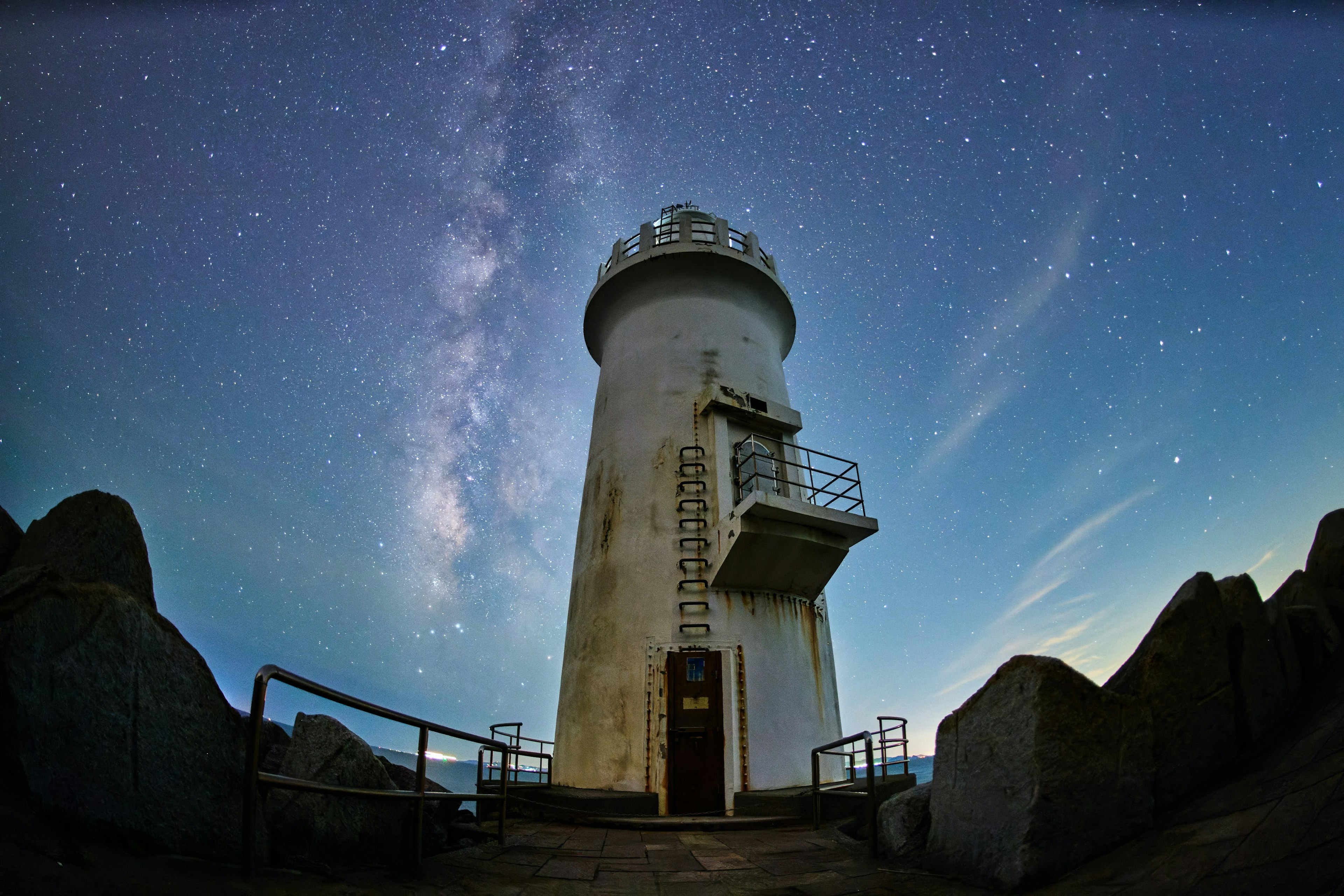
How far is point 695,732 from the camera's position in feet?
32.8

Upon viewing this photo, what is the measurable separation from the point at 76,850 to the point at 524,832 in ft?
18.7

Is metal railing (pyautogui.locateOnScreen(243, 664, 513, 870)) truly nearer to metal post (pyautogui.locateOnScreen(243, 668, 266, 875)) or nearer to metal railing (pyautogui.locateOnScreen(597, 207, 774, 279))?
metal post (pyautogui.locateOnScreen(243, 668, 266, 875))

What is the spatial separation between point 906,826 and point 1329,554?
4.12m

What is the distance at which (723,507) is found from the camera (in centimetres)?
1130

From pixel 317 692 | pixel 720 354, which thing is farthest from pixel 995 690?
pixel 720 354

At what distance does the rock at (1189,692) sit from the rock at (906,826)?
1.71 m

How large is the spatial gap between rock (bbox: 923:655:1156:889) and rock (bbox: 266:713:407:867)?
161 inches

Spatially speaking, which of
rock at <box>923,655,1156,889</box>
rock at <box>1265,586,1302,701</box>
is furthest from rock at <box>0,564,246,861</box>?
rock at <box>1265,586,1302,701</box>

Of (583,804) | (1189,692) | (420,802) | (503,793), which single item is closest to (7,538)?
(420,802)

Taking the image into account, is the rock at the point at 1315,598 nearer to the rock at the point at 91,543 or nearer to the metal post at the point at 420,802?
the metal post at the point at 420,802

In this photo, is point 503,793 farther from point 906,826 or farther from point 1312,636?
point 1312,636

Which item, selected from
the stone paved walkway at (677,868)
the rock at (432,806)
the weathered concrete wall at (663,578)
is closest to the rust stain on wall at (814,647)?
the weathered concrete wall at (663,578)

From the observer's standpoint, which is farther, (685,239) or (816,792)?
(685,239)

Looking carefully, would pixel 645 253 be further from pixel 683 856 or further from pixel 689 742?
pixel 683 856
